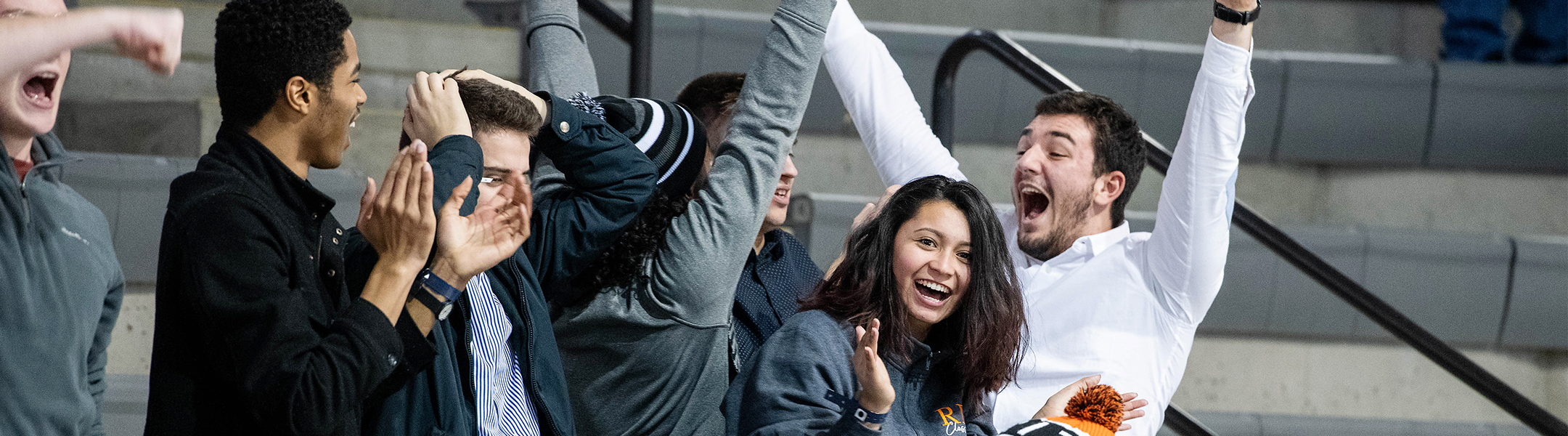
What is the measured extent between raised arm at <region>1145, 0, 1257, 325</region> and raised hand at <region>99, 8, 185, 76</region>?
1.26 metres

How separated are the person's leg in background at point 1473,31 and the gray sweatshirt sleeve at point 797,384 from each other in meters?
3.28

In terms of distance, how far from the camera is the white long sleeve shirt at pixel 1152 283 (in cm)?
171

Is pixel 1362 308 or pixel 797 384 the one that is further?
pixel 1362 308

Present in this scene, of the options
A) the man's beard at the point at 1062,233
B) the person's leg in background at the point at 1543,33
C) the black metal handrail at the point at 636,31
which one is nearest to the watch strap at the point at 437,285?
the man's beard at the point at 1062,233

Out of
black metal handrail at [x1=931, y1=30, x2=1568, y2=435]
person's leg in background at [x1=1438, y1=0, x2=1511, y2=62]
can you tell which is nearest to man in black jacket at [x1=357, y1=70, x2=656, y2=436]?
black metal handrail at [x1=931, y1=30, x2=1568, y2=435]

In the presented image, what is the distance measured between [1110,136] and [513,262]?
115cm

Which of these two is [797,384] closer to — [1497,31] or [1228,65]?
[1228,65]

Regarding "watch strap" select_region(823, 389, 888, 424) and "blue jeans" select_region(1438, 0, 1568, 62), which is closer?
"watch strap" select_region(823, 389, 888, 424)

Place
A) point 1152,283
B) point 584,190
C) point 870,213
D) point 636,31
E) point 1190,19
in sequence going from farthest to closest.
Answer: point 1190,19 < point 636,31 < point 1152,283 < point 870,213 < point 584,190

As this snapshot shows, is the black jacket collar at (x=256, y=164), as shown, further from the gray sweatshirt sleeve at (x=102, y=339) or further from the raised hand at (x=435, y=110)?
the gray sweatshirt sleeve at (x=102, y=339)

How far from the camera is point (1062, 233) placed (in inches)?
80.4

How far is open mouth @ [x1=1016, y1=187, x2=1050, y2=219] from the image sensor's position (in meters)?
2.09

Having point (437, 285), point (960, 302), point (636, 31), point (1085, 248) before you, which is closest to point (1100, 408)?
point (960, 302)

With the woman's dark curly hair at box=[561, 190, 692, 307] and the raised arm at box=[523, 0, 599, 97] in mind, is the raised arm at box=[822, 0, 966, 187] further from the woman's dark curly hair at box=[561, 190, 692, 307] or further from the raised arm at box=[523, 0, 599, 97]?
the woman's dark curly hair at box=[561, 190, 692, 307]
